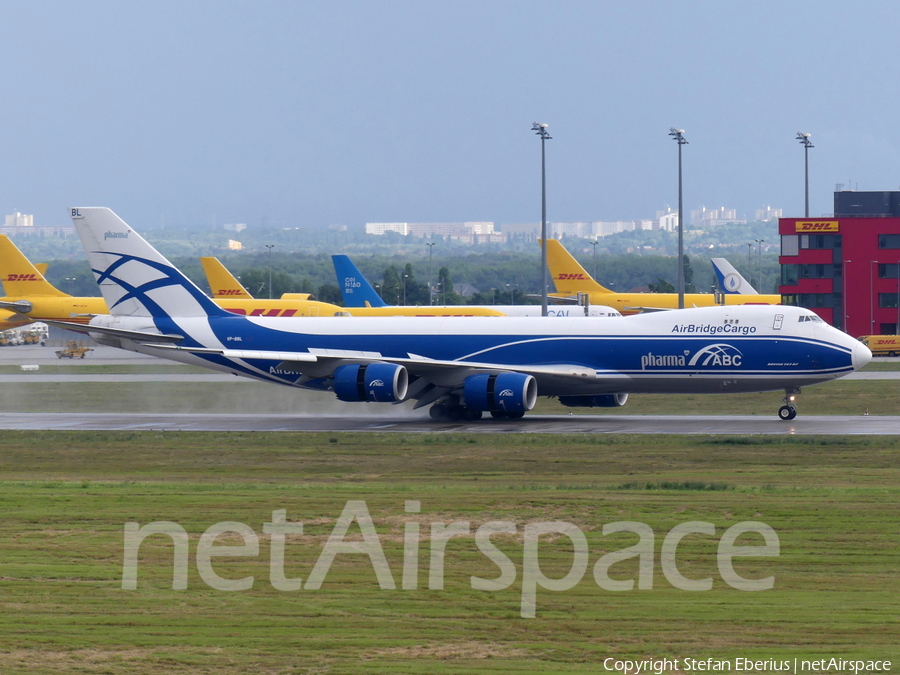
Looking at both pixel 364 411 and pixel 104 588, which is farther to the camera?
pixel 364 411

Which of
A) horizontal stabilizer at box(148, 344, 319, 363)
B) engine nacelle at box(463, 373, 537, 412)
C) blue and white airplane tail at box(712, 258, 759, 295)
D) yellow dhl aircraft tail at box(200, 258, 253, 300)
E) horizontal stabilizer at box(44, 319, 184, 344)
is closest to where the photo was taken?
engine nacelle at box(463, 373, 537, 412)

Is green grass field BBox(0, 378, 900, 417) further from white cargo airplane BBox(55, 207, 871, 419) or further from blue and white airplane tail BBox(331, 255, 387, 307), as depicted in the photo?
blue and white airplane tail BBox(331, 255, 387, 307)

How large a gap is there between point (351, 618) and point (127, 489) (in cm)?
1249

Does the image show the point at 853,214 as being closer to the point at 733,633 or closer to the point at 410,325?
the point at 410,325

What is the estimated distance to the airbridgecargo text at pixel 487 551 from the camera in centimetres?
1789

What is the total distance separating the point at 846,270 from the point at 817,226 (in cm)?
466

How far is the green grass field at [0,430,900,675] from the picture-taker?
14992mm

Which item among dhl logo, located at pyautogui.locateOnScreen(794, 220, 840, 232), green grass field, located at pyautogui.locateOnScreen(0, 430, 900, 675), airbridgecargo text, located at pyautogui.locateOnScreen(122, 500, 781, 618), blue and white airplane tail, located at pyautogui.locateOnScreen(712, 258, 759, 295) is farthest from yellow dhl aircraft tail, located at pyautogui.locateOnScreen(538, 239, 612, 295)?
airbridgecargo text, located at pyautogui.locateOnScreen(122, 500, 781, 618)

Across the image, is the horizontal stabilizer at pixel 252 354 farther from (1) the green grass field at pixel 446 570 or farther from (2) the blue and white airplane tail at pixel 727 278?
(2) the blue and white airplane tail at pixel 727 278

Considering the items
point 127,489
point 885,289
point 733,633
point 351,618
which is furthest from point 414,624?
point 885,289

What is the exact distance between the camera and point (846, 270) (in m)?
100

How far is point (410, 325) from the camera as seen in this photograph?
45469 mm

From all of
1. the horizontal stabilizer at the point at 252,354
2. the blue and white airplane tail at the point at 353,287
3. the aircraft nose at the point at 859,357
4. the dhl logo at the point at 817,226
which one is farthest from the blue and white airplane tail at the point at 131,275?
the dhl logo at the point at 817,226

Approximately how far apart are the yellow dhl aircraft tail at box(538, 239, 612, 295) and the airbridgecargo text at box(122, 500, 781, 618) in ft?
302
